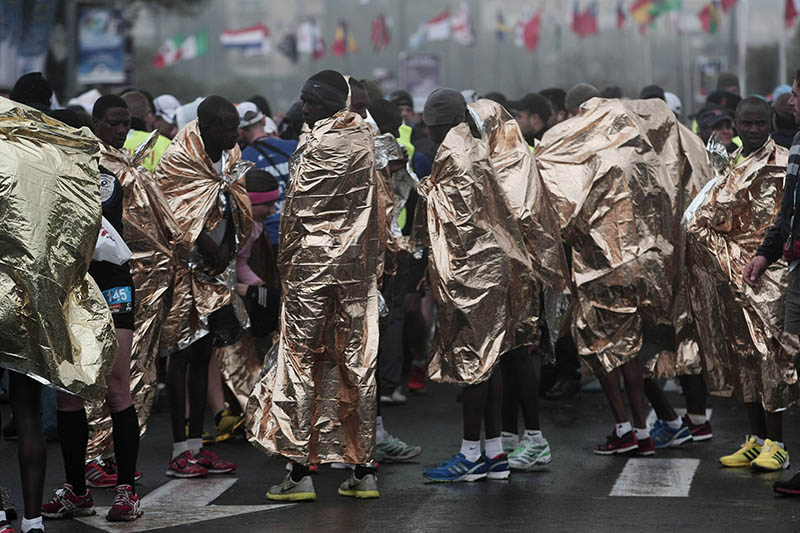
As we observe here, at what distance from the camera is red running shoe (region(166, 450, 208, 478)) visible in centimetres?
741

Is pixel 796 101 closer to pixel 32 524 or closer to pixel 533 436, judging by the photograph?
pixel 533 436

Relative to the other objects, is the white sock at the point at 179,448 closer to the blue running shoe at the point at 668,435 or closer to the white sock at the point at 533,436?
the white sock at the point at 533,436

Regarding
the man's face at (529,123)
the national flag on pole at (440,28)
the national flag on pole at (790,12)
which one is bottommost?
the man's face at (529,123)

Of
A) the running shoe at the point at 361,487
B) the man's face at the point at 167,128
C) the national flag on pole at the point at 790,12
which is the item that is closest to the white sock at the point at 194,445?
the running shoe at the point at 361,487

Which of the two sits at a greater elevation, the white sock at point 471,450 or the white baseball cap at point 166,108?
the white baseball cap at point 166,108

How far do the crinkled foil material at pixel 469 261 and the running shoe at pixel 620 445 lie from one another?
118 cm

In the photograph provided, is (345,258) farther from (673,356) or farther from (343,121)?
(673,356)

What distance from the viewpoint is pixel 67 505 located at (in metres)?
6.38

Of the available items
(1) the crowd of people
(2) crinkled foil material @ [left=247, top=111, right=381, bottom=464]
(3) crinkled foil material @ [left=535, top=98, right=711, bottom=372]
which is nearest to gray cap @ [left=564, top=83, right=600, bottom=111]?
(1) the crowd of people

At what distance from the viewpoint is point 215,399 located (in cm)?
867

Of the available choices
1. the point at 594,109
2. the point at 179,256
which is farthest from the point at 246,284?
the point at 594,109

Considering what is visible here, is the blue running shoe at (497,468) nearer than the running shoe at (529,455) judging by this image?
Yes

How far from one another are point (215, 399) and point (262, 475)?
1.23 m

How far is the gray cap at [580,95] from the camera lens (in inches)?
386
